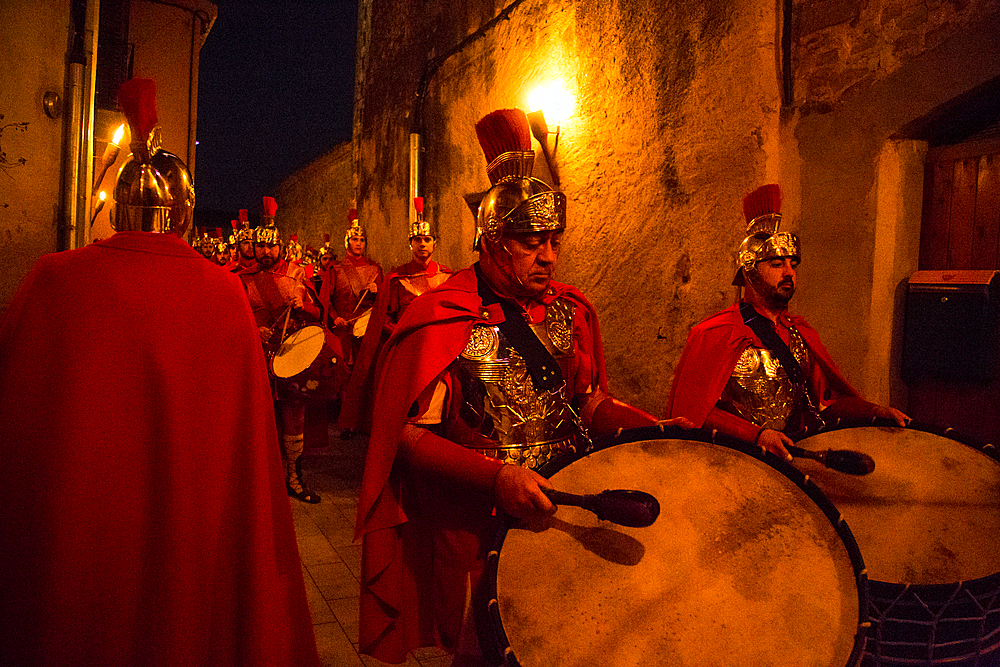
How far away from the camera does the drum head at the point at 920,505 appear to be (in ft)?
7.54

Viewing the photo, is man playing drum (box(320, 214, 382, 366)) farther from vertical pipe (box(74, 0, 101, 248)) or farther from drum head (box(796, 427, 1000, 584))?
drum head (box(796, 427, 1000, 584))

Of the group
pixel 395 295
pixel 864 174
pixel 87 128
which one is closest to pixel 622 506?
pixel 864 174

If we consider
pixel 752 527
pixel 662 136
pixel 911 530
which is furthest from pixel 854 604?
pixel 662 136

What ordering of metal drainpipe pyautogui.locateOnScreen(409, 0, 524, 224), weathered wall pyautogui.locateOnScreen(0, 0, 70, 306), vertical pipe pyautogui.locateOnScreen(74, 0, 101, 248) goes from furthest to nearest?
1. metal drainpipe pyautogui.locateOnScreen(409, 0, 524, 224)
2. vertical pipe pyautogui.locateOnScreen(74, 0, 101, 248)
3. weathered wall pyautogui.locateOnScreen(0, 0, 70, 306)

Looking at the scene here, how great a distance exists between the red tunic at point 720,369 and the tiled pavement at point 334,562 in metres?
1.78

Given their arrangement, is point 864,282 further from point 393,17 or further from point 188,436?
point 393,17

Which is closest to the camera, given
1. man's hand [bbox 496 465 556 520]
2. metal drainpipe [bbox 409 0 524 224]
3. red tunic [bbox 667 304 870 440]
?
man's hand [bbox 496 465 556 520]

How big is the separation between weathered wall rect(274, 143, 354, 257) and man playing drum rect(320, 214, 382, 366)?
4.51 meters

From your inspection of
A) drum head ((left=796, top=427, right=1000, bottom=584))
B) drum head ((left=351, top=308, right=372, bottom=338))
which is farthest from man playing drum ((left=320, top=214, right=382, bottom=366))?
drum head ((left=796, top=427, right=1000, bottom=584))

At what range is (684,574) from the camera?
1.67 meters

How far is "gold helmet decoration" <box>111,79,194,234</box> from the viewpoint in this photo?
2.13m

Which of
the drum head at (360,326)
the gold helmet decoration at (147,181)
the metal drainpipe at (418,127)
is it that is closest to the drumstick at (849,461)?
the gold helmet decoration at (147,181)

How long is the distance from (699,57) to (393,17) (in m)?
7.65

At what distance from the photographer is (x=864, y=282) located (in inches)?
151
